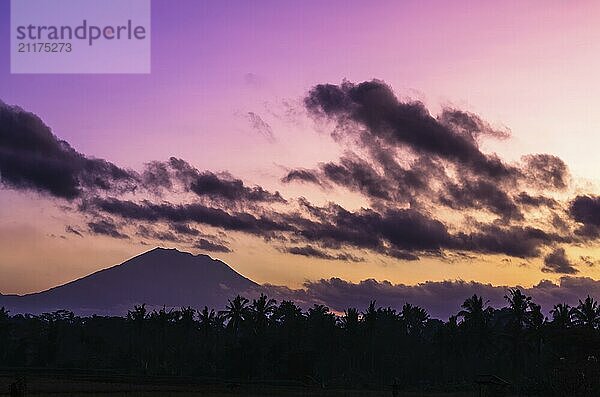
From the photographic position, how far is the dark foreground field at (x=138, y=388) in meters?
56.6

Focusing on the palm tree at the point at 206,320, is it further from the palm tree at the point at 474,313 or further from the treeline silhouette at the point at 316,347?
the palm tree at the point at 474,313

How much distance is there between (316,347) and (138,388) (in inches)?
1671

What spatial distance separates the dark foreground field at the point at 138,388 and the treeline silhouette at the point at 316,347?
13.0 metres

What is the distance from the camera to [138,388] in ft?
211

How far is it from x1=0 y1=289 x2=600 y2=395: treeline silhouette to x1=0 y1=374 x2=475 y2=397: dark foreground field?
12962 mm

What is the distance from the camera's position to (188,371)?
97.5 meters

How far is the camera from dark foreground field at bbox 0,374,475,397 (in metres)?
56.6

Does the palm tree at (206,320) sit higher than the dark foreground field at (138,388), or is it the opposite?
the palm tree at (206,320)

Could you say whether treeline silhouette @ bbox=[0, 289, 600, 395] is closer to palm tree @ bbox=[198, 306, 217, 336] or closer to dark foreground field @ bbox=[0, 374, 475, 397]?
palm tree @ bbox=[198, 306, 217, 336]

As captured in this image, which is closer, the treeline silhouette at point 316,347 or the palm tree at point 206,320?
the treeline silhouette at point 316,347

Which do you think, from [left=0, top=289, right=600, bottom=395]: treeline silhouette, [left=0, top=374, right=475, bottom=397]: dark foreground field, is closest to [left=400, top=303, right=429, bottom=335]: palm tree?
[left=0, top=289, right=600, bottom=395]: treeline silhouette

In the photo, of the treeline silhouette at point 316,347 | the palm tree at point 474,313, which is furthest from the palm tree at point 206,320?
the palm tree at point 474,313

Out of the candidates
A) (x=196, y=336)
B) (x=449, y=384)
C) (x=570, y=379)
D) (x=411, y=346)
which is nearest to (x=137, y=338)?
(x=196, y=336)

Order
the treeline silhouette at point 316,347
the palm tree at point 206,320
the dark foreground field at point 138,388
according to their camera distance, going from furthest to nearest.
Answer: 1. the palm tree at point 206,320
2. the treeline silhouette at point 316,347
3. the dark foreground field at point 138,388
